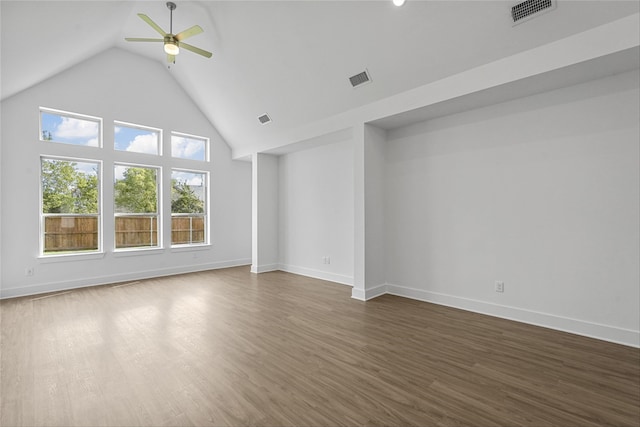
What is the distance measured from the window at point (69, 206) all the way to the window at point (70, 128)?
1.18 feet

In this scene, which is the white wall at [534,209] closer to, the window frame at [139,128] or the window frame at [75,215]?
the window frame at [139,128]

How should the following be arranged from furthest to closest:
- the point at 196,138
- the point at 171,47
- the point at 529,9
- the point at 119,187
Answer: the point at 196,138 < the point at 119,187 < the point at 171,47 < the point at 529,9

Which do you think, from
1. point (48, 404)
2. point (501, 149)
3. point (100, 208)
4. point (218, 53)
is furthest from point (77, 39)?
point (501, 149)

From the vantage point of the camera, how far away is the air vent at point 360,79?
152 inches

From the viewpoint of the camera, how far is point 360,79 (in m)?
3.95

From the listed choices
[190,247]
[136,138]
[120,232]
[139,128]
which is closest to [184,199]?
[190,247]

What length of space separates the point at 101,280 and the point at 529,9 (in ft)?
23.5

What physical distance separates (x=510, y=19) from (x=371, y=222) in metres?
2.80

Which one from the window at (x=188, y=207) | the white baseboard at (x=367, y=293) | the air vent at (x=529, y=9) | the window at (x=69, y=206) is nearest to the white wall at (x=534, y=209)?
the white baseboard at (x=367, y=293)

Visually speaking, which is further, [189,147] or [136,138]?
[189,147]

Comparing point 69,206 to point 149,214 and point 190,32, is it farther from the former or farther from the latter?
point 190,32

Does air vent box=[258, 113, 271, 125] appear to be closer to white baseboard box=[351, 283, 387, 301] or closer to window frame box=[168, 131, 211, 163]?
window frame box=[168, 131, 211, 163]

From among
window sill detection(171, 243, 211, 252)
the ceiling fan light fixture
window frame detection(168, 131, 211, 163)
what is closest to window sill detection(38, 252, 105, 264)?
window sill detection(171, 243, 211, 252)

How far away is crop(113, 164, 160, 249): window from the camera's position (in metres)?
5.57
